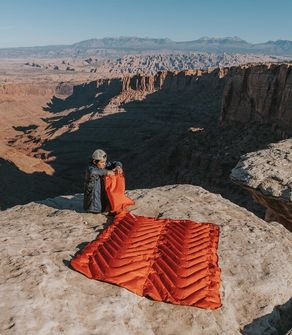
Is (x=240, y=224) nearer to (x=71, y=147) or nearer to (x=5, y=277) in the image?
(x=5, y=277)

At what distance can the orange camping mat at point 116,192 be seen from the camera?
1073 cm

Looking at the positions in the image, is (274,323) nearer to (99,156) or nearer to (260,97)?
(99,156)

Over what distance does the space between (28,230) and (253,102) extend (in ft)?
141

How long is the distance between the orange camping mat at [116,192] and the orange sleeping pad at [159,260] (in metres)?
0.54

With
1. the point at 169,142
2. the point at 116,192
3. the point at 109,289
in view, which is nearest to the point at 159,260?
the point at 109,289

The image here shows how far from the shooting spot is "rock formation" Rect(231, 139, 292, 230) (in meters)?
12.2

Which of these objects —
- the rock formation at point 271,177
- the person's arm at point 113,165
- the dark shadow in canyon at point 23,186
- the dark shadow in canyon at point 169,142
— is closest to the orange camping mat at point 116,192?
the person's arm at point 113,165

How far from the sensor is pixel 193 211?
11.7 meters

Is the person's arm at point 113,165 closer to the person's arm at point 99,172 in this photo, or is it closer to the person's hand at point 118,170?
the person's hand at point 118,170

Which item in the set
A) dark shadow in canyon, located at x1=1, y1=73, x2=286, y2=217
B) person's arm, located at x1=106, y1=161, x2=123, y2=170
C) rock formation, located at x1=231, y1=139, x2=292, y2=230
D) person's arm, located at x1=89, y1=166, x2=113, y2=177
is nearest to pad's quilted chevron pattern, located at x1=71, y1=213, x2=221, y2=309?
person's arm, located at x1=89, y1=166, x2=113, y2=177

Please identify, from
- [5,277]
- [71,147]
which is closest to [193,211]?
[5,277]

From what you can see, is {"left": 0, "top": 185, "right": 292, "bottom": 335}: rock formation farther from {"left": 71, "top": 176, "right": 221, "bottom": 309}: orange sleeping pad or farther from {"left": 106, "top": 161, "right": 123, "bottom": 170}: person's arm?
{"left": 106, "top": 161, "right": 123, "bottom": 170}: person's arm

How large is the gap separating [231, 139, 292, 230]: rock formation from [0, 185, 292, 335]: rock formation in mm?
1267

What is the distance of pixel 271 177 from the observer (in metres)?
12.6
